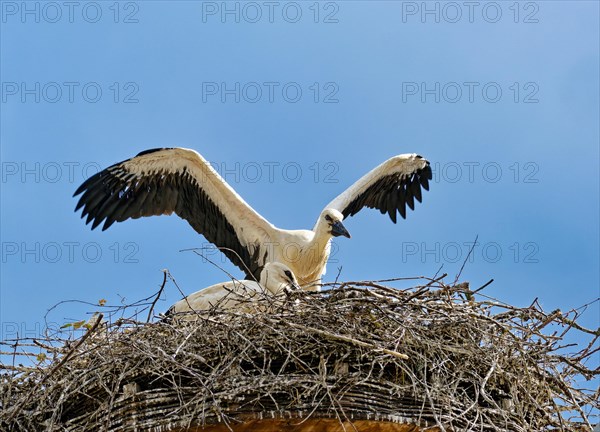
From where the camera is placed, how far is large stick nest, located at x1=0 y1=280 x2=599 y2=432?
16.7 ft

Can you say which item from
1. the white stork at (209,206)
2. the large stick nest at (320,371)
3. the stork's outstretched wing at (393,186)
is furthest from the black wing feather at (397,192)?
the large stick nest at (320,371)

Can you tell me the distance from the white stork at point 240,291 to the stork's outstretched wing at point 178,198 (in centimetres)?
178

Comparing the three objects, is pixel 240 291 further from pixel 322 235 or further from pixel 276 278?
pixel 322 235

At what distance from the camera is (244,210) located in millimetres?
8883

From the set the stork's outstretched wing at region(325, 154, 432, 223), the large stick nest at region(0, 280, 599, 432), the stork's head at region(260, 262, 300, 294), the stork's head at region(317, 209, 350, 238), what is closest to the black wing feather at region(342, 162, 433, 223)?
the stork's outstretched wing at region(325, 154, 432, 223)

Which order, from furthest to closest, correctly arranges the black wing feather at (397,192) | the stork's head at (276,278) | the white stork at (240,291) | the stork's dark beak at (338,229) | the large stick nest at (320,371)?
the black wing feather at (397,192), the stork's dark beak at (338,229), the stork's head at (276,278), the white stork at (240,291), the large stick nest at (320,371)

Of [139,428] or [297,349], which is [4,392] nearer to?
[139,428]

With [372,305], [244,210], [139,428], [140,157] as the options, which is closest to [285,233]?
[244,210]

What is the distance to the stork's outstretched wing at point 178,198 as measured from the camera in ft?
29.3

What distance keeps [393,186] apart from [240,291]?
3.49 m

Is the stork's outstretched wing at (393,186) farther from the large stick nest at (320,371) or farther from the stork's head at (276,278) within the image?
the large stick nest at (320,371)

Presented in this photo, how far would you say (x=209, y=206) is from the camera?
29.9ft

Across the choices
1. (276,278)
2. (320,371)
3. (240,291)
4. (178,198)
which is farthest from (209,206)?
Answer: (320,371)

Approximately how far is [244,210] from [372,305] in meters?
3.47
